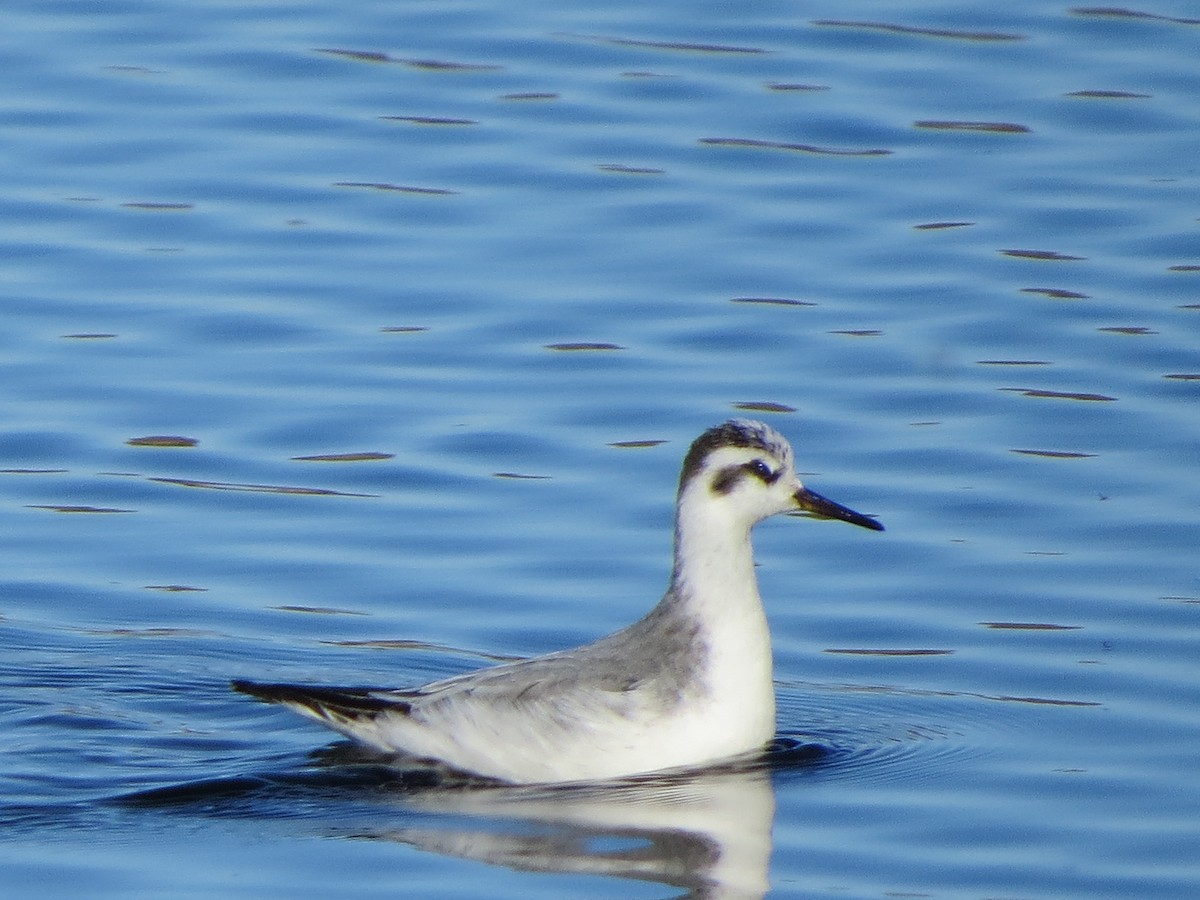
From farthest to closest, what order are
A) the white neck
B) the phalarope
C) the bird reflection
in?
the white neck
the phalarope
the bird reflection

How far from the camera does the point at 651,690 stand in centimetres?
1148

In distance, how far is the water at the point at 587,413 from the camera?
10.9 m

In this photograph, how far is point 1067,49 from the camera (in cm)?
2189

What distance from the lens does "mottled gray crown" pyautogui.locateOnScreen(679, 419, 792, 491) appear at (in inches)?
467

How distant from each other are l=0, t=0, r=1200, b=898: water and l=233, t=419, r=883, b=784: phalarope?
27cm

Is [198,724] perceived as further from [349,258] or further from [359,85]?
[359,85]

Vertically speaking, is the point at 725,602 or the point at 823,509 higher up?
the point at 823,509

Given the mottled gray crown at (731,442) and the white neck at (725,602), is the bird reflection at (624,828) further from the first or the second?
the mottled gray crown at (731,442)

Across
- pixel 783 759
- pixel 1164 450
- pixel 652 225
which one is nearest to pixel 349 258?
pixel 652 225

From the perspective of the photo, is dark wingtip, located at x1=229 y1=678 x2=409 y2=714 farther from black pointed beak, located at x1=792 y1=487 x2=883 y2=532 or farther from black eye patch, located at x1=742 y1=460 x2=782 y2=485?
black pointed beak, located at x1=792 y1=487 x2=883 y2=532

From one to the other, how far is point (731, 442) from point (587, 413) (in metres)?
3.72

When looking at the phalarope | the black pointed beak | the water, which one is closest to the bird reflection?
the water

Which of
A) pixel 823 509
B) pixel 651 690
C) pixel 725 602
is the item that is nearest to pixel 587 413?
pixel 823 509

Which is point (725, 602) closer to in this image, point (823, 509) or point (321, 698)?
point (823, 509)
